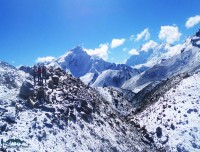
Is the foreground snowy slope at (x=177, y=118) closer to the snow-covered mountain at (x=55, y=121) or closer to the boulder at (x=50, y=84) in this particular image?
the snow-covered mountain at (x=55, y=121)

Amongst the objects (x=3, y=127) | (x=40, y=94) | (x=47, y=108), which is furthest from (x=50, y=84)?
(x=3, y=127)

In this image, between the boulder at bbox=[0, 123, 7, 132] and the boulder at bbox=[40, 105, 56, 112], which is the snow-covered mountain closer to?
the boulder at bbox=[40, 105, 56, 112]

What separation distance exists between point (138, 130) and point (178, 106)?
32.8 feet

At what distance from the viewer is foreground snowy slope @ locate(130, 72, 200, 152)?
52.5 meters

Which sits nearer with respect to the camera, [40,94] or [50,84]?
[40,94]

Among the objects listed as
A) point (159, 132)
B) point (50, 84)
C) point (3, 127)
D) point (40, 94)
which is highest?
point (50, 84)

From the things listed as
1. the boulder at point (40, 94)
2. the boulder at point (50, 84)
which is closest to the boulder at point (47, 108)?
the boulder at point (40, 94)

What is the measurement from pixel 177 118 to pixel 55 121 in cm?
2736

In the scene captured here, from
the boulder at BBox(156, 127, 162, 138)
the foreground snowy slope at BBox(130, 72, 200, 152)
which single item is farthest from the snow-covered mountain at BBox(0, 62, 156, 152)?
the foreground snowy slope at BBox(130, 72, 200, 152)

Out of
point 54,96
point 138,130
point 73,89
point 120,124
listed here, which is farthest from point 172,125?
point 54,96

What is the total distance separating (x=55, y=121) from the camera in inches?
1532

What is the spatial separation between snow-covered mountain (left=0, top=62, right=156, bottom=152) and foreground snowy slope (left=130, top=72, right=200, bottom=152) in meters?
3.92

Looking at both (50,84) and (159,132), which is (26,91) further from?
(159,132)

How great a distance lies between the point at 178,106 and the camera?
61906mm
